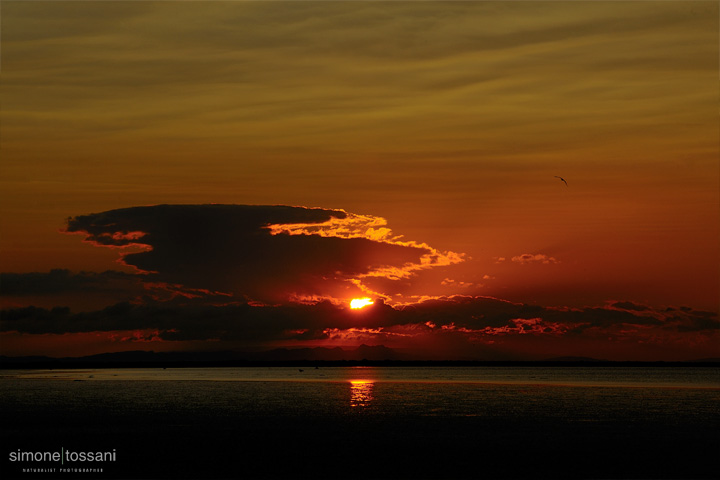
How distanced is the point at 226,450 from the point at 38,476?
15526 millimetres

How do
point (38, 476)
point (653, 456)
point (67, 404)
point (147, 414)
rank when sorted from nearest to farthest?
point (38, 476) → point (653, 456) → point (147, 414) → point (67, 404)

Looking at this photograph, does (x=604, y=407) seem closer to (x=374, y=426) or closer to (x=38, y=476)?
(x=374, y=426)

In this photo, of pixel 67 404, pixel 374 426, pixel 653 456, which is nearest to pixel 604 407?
pixel 374 426

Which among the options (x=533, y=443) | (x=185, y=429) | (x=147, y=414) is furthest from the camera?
(x=147, y=414)

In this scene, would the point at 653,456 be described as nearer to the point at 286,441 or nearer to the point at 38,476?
the point at 286,441

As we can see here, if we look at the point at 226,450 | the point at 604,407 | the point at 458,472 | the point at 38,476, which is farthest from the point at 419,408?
the point at 38,476

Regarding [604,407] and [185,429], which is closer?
[185,429]

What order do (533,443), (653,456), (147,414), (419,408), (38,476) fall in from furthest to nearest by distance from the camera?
1. (419,408)
2. (147,414)
3. (533,443)
4. (653,456)
5. (38,476)

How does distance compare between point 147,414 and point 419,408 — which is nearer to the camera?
point 147,414

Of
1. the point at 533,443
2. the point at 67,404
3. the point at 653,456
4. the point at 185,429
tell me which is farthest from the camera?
the point at 67,404

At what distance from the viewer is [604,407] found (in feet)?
384

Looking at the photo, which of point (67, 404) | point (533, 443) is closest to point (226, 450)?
point (533, 443)

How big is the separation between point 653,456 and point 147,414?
57.8m

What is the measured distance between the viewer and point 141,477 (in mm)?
53844
